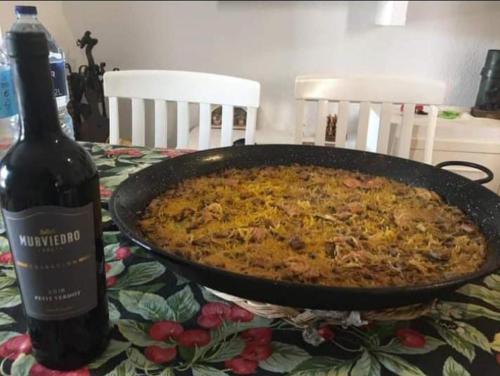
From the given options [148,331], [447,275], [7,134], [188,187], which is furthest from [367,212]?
[7,134]

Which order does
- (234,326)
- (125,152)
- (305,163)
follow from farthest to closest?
(125,152) < (305,163) < (234,326)

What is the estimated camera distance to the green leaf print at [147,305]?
0.61m

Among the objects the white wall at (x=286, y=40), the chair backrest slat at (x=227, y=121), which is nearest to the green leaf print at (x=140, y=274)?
the chair backrest slat at (x=227, y=121)

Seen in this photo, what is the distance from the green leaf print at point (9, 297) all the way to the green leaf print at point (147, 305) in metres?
0.14

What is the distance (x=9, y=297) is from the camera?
628mm

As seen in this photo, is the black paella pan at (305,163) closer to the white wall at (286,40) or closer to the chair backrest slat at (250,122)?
the chair backrest slat at (250,122)

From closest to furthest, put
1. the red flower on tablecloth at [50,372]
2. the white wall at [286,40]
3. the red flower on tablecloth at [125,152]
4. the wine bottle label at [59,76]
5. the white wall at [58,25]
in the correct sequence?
the red flower on tablecloth at [50,372], the wine bottle label at [59,76], the red flower on tablecloth at [125,152], the white wall at [58,25], the white wall at [286,40]

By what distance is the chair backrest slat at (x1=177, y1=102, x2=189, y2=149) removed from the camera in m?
1.51

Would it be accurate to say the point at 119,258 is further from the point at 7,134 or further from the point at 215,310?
the point at 7,134

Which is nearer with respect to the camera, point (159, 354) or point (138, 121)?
point (159, 354)

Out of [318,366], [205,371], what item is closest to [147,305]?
[205,371]

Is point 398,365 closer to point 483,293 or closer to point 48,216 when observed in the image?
point 483,293

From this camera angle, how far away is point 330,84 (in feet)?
4.82

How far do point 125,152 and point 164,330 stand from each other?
81 centimetres
